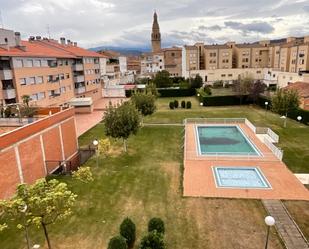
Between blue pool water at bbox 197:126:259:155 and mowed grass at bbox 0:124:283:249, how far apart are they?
6.24m

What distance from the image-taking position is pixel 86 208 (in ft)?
51.2

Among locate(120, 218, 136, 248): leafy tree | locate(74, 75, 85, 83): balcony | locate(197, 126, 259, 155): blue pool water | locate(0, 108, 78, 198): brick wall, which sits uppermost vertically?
locate(74, 75, 85, 83): balcony

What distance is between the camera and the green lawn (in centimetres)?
1261

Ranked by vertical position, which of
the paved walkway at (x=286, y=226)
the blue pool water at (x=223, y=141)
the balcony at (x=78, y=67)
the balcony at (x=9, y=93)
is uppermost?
the balcony at (x=78, y=67)

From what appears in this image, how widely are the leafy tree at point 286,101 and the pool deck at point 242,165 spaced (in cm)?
1034

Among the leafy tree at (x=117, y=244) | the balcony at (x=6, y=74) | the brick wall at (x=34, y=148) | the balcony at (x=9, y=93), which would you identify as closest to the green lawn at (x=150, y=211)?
the leafy tree at (x=117, y=244)

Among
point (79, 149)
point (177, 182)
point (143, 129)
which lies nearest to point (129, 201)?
point (177, 182)

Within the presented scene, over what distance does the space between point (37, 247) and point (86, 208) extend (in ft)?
12.8

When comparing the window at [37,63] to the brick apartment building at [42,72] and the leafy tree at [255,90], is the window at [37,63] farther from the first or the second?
the leafy tree at [255,90]

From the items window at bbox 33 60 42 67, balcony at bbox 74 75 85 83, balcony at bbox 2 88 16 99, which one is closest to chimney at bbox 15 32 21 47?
window at bbox 33 60 42 67

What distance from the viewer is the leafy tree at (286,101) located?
33.8 m

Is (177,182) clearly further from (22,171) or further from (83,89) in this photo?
(83,89)

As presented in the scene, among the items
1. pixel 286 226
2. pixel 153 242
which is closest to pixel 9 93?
pixel 153 242

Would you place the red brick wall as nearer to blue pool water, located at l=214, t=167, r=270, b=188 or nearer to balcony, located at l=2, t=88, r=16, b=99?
blue pool water, located at l=214, t=167, r=270, b=188
